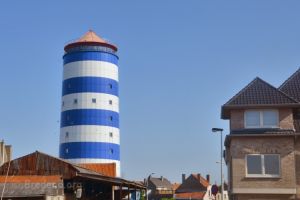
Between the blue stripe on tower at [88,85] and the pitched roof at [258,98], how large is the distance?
1571 inches

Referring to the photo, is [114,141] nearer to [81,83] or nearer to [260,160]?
[81,83]

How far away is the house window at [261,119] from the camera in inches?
1276

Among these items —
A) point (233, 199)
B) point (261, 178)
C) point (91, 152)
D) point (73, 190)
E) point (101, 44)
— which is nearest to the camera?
point (261, 178)

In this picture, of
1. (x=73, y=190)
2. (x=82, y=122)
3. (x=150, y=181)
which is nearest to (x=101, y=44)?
(x=82, y=122)

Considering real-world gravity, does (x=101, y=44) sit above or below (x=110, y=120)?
above

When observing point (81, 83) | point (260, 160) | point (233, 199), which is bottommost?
point (233, 199)

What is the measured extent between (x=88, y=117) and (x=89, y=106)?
1478 millimetres

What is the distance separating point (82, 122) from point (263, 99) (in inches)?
1631

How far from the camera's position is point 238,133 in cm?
3222

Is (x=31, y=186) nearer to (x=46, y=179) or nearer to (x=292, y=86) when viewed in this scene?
(x=46, y=179)

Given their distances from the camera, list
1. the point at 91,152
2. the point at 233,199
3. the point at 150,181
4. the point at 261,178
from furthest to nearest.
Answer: the point at 150,181 < the point at 91,152 < the point at 233,199 < the point at 261,178

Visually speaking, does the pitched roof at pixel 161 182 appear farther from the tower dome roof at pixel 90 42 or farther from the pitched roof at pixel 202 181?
the tower dome roof at pixel 90 42

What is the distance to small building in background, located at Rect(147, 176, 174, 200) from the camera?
123 meters

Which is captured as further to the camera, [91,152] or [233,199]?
[91,152]
